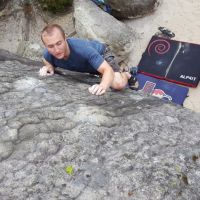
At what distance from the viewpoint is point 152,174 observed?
7.17ft

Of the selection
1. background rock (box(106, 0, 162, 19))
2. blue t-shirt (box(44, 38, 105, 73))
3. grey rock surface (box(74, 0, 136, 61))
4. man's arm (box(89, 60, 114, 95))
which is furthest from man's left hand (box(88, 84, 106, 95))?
background rock (box(106, 0, 162, 19))

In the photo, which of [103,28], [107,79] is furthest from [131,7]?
[107,79]

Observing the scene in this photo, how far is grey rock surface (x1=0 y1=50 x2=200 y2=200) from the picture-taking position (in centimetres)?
207

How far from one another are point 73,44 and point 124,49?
2.02m

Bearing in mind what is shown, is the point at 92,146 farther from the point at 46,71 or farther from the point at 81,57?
the point at 46,71

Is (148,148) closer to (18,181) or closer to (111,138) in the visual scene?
(111,138)

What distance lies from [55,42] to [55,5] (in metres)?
2.77

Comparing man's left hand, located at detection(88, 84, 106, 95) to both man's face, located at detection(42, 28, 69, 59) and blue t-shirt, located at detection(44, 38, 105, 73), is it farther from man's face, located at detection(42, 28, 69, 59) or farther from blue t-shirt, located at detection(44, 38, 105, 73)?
man's face, located at detection(42, 28, 69, 59)

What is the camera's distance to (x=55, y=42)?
2.90 meters

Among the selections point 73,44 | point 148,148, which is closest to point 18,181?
point 148,148

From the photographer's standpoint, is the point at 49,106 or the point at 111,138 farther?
the point at 49,106

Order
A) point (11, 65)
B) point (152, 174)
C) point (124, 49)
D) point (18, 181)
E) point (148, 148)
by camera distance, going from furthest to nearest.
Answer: point (124, 49) → point (11, 65) → point (148, 148) → point (152, 174) → point (18, 181)

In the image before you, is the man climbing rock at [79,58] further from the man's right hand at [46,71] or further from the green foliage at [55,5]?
the green foliage at [55,5]

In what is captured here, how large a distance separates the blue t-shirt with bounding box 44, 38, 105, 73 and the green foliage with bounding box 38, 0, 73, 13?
2.35 metres
